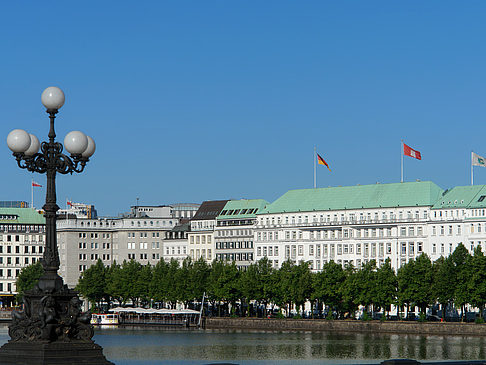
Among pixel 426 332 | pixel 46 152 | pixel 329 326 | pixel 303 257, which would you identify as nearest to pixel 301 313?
pixel 303 257

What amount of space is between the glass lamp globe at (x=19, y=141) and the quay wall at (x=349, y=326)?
91.6 m

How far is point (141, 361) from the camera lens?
90562mm

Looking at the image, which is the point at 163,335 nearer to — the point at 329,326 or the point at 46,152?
the point at 329,326

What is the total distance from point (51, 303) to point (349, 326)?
10338 cm

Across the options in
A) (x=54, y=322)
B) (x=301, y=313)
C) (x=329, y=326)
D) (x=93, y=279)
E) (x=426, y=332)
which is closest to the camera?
(x=54, y=322)

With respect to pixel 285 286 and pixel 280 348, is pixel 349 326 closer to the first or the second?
pixel 285 286

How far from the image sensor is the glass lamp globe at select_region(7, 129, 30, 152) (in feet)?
116

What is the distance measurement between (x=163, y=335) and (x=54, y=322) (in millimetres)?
108007

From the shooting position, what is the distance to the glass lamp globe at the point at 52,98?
117 ft

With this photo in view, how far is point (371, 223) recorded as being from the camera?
16712cm

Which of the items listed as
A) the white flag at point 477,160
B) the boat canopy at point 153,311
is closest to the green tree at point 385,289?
the white flag at point 477,160

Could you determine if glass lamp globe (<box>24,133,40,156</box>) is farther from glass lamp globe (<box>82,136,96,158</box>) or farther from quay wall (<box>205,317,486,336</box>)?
quay wall (<box>205,317,486,336</box>)

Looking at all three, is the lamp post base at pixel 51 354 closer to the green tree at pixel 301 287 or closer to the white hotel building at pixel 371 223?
the green tree at pixel 301 287

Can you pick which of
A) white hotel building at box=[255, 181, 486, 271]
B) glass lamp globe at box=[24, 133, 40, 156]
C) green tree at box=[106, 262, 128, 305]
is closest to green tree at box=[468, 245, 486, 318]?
white hotel building at box=[255, 181, 486, 271]
